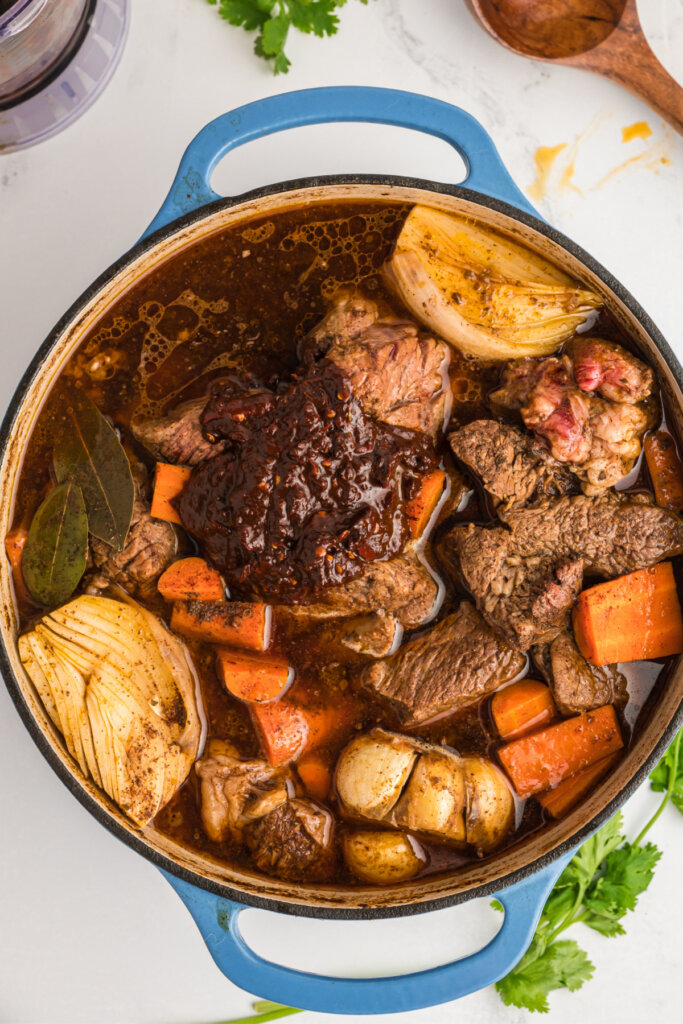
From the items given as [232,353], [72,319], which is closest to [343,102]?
[232,353]

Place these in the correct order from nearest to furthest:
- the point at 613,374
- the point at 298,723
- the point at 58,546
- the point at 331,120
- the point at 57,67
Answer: the point at 331,120
the point at 613,374
the point at 58,546
the point at 298,723
the point at 57,67

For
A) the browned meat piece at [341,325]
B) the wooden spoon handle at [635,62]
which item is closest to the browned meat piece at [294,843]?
the browned meat piece at [341,325]

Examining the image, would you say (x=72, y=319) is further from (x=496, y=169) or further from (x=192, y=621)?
(x=496, y=169)

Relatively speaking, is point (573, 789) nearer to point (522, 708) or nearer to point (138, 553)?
point (522, 708)

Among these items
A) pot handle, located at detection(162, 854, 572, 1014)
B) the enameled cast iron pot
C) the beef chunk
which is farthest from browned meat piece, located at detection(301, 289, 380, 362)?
pot handle, located at detection(162, 854, 572, 1014)

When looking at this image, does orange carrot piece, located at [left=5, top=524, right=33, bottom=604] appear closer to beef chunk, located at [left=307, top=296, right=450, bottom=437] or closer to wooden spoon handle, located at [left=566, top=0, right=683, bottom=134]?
beef chunk, located at [left=307, top=296, right=450, bottom=437]

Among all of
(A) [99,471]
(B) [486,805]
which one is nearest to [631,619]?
(B) [486,805]
